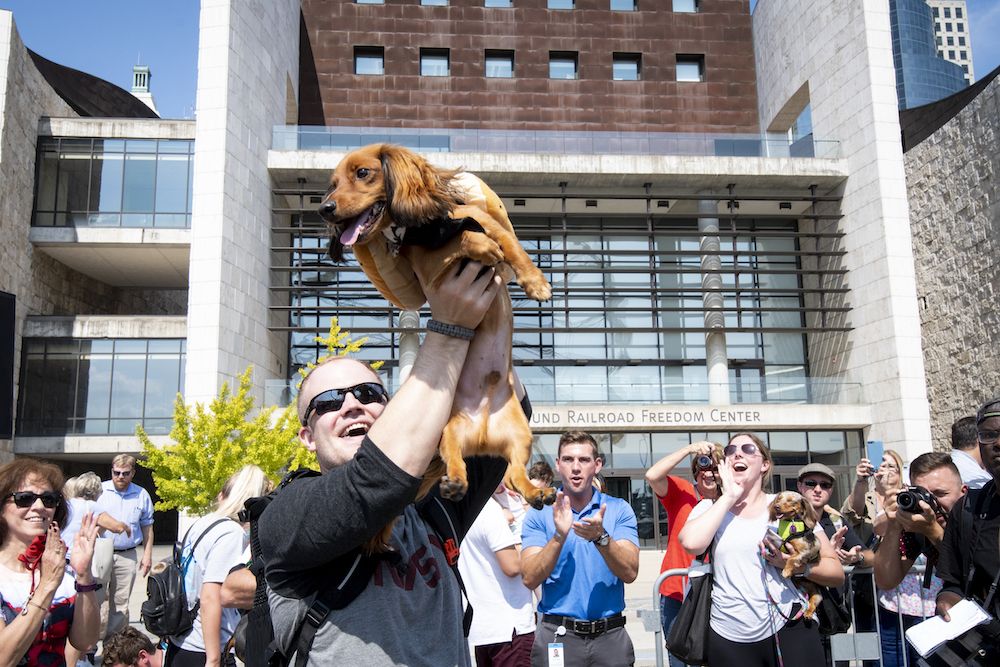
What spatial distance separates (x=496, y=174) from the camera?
27984 mm

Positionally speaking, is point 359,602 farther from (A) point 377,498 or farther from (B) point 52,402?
(B) point 52,402

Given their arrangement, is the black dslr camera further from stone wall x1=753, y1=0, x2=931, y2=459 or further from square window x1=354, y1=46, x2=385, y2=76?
square window x1=354, y1=46, x2=385, y2=76

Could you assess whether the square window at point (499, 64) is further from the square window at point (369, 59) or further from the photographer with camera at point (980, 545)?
the photographer with camera at point (980, 545)

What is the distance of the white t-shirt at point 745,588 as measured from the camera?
474 centimetres

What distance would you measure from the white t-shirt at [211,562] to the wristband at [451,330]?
10.8ft

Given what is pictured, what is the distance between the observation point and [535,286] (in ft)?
9.06

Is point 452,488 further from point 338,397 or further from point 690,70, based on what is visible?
point 690,70

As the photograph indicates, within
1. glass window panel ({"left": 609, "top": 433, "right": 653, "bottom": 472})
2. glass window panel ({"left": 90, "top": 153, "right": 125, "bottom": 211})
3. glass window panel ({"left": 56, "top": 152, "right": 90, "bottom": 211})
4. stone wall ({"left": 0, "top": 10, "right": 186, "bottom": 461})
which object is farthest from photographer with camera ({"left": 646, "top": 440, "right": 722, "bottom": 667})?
glass window panel ({"left": 56, "top": 152, "right": 90, "bottom": 211})

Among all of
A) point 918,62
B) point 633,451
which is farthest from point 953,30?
point 633,451

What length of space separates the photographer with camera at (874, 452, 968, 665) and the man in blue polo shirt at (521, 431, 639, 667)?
1.49 m

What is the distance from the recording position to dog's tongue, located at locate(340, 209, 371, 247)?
260 cm

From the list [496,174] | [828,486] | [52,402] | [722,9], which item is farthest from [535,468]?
[722,9]

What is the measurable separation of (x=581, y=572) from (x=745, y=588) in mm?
1045

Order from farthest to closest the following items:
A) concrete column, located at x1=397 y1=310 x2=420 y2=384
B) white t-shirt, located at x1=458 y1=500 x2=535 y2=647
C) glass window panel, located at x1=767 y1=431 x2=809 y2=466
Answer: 1. concrete column, located at x1=397 y1=310 x2=420 y2=384
2. glass window panel, located at x1=767 y1=431 x2=809 y2=466
3. white t-shirt, located at x1=458 y1=500 x2=535 y2=647
